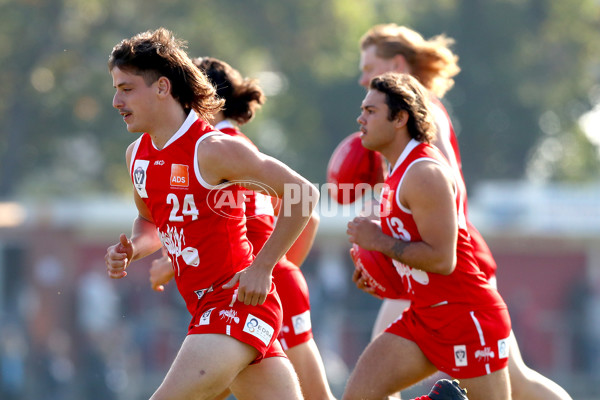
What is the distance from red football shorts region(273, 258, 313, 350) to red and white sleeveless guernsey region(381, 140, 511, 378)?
0.66 meters

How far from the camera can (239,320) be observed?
4.19 m

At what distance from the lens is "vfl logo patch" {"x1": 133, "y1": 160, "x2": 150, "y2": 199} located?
444 centimetres

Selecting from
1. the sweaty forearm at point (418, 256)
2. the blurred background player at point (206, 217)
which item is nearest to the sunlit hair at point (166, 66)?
the blurred background player at point (206, 217)

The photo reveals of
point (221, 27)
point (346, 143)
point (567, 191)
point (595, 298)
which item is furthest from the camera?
point (221, 27)

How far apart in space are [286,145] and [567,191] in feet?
39.6

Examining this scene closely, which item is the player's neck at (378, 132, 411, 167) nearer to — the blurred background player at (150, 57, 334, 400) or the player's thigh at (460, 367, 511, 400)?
the blurred background player at (150, 57, 334, 400)

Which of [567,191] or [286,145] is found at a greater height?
[286,145]

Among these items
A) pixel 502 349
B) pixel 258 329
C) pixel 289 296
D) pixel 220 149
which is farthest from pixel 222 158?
pixel 502 349

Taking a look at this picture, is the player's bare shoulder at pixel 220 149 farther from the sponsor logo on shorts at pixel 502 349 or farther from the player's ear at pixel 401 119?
the sponsor logo on shorts at pixel 502 349

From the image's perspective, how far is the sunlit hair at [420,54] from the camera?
19.3 ft

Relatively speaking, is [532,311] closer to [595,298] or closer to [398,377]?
[595,298]

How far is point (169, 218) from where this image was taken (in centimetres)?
435

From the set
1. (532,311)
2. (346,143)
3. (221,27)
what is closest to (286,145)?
(221,27)

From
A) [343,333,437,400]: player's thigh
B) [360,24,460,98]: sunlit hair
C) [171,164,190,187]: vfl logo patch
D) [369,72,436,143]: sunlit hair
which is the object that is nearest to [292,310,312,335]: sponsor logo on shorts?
[343,333,437,400]: player's thigh
